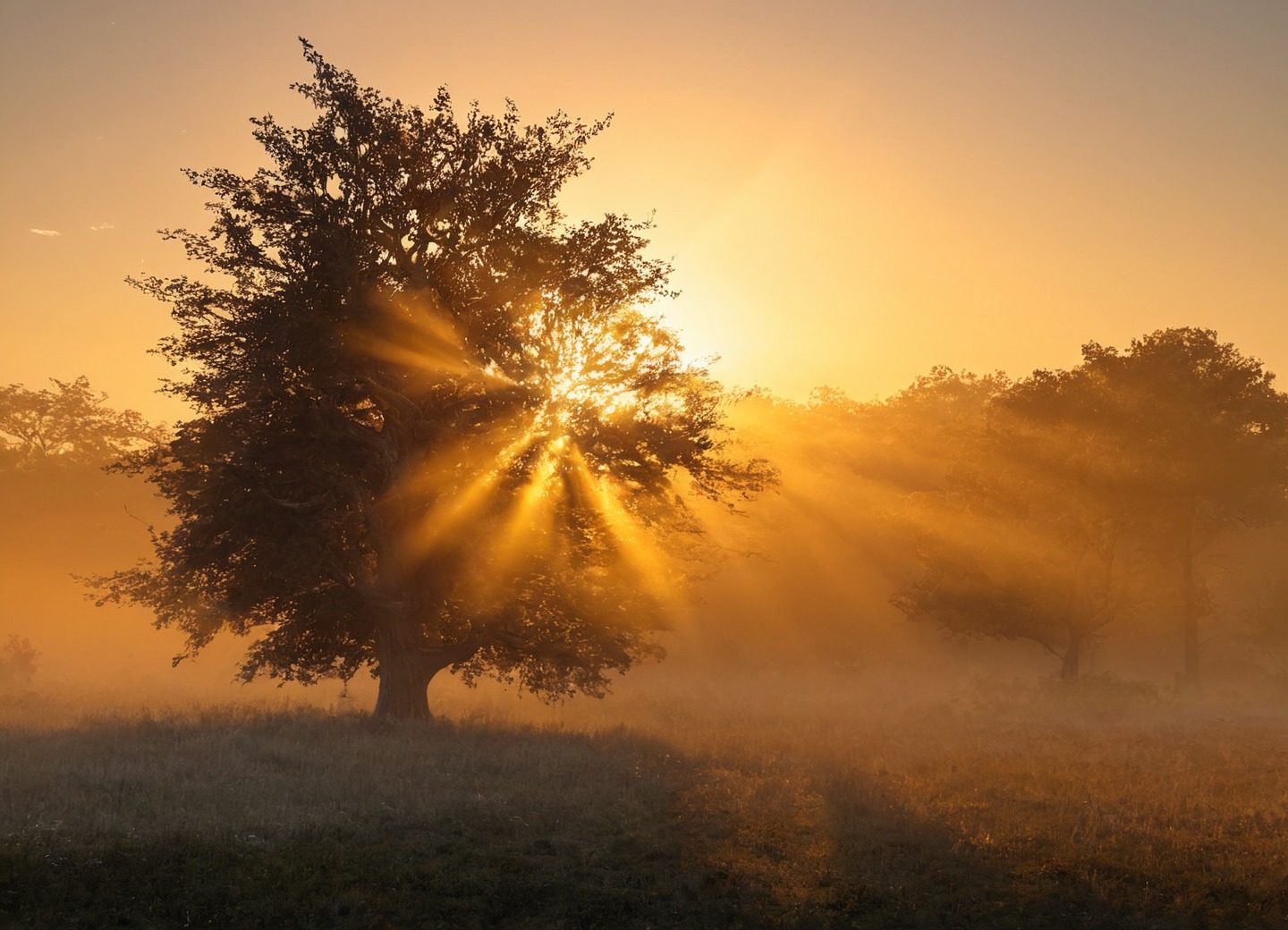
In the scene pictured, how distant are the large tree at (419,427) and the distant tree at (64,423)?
58211 mm

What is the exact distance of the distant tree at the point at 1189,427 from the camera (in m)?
38.5

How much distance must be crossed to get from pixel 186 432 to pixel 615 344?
31.7ft

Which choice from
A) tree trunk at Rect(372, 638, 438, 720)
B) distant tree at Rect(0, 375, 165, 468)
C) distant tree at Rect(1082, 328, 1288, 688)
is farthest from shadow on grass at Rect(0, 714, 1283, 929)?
distant tree at Rect(0, 375, 165, 468)

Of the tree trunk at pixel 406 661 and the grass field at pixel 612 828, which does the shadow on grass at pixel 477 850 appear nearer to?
the grass field at pixel 612 828

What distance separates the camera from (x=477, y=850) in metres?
13.7

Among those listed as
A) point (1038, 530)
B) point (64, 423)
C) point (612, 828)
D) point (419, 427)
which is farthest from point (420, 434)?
point (64, 423)

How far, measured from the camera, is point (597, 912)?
465 inches

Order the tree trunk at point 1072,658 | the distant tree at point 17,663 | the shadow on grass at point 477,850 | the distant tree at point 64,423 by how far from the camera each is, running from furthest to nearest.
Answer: the distant tree at point 64,423 → the distant tree at point 17,663 → the tree trunk at point 1072,658 → the shadow on grass at point 477,850

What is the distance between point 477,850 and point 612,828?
227 cm

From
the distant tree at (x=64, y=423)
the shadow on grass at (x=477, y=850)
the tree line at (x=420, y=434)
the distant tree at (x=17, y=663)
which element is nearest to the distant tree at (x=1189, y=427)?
the tree line at (x=420, y=434)

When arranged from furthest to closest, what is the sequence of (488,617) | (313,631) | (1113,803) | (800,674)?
(800,674)
(313,631)
(488,617)
(1113,803)

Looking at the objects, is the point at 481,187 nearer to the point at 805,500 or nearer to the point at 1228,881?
the point at 1228,881

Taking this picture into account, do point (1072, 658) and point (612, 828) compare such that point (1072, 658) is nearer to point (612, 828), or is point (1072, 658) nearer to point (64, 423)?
point (612, 828)

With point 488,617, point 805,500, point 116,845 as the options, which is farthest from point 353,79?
point 805,500
